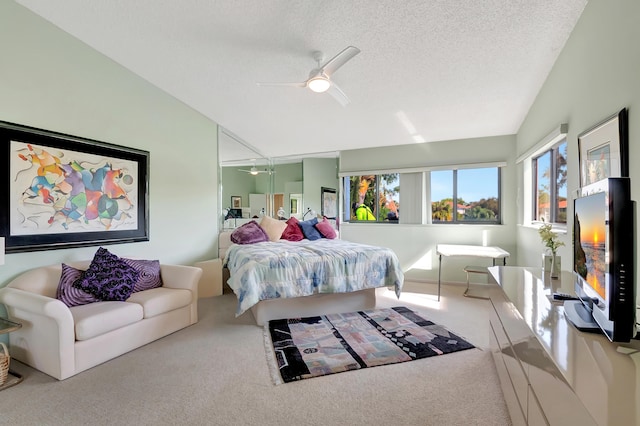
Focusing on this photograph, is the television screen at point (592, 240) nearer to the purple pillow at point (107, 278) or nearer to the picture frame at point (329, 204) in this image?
the purple pillow at point (107, 278)

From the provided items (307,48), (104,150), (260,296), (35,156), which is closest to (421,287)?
(260,296)

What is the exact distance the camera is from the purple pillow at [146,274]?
291 cm

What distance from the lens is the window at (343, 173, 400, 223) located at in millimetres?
5723

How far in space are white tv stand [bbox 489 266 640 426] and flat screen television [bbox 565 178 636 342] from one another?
8cm

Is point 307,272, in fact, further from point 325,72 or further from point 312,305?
point 325,72

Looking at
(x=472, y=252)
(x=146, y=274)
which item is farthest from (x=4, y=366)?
(x=472, y=252)

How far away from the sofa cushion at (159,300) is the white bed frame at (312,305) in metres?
0.78

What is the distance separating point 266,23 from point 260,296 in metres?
2.54

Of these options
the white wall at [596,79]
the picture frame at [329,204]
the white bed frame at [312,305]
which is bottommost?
the white bed frame at [312,305]

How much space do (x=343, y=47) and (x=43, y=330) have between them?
3.27 meters

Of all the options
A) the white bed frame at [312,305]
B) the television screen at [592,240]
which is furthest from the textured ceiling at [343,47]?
the white bed frame at [312,305]

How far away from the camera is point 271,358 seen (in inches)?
95.4

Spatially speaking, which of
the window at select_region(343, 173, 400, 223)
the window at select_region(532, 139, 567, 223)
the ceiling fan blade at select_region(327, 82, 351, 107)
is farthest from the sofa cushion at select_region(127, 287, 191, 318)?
the window at select_region(532, 139, 567, 223)

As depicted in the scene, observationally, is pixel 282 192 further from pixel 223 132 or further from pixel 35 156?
pixel 35 156
